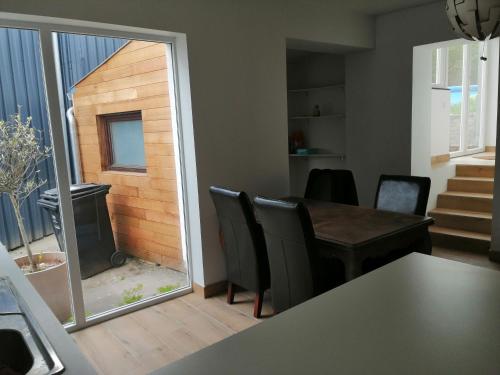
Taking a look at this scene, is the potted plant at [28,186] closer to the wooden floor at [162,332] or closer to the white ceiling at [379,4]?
the wooden floor at [162,332]

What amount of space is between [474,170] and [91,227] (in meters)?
4.38

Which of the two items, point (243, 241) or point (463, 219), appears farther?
point (463, 219)

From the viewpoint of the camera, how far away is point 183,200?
3420 mm

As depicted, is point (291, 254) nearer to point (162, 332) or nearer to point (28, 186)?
point (162, 332)

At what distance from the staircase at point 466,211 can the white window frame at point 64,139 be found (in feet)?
9.11

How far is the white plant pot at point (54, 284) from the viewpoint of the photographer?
2.79 m

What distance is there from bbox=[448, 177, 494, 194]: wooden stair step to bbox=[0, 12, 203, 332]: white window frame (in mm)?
3361

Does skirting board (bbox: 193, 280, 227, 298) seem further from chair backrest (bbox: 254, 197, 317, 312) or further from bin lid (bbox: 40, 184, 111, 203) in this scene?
bin lid (bbox: 40, 184, 111, 203)

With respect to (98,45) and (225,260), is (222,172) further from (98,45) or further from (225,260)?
(98,45)

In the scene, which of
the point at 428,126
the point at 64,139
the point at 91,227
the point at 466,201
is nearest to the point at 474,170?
the point at 466,201

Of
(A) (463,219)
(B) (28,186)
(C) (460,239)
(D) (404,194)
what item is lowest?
(C) (460,239)

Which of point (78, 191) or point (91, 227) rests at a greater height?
point (78, 191)

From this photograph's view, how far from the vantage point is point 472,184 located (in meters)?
4.87

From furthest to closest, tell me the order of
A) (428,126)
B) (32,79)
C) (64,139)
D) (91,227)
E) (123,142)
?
(428,126)
(123,142)
(91,227)
(64,139)
(32,79)
